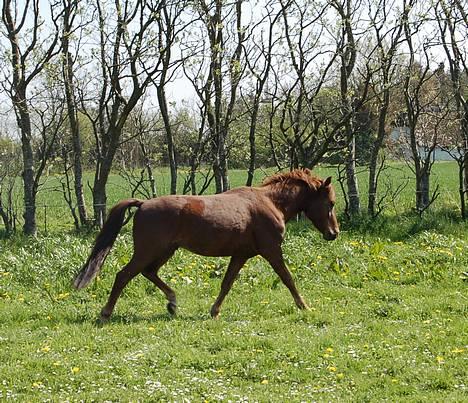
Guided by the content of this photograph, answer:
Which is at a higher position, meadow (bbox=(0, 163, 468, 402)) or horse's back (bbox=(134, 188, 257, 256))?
horse's back (bbox=(134, 188, 257, 256))

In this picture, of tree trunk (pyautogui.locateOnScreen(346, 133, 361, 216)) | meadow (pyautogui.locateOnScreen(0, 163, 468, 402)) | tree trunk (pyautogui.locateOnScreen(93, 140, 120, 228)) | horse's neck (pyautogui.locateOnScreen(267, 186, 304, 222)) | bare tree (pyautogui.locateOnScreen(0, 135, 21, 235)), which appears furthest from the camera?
bare tree (pyautogui.locateOnScreen(0, 135, 21, 235))

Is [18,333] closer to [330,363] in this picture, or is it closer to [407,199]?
[330,363]

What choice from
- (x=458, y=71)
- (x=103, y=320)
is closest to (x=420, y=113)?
(x=458, y=71)

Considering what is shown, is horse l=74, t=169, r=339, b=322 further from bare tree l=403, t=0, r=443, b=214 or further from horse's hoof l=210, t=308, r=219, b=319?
bare tree l=403, t=0, r=443, b=214

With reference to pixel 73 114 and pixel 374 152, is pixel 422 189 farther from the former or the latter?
pixel 73 114

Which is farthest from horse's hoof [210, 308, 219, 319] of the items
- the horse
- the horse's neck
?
the horse's neck

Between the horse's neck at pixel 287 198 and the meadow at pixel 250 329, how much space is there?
1296 millimetres

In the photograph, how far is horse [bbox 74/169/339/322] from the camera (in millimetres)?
8188

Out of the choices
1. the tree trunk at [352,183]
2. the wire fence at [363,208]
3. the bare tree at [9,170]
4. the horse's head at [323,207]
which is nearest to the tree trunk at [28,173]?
the wire fence at [363,208]

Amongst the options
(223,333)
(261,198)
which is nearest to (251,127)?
(261,198)

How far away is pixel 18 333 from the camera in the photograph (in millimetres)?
7664

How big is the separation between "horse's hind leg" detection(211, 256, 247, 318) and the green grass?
0.14m

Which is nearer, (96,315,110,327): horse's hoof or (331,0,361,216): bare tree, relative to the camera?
(96,315,110,327): horse's hoof

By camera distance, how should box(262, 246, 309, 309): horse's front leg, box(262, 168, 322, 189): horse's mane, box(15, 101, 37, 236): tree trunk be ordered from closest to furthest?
box(262, 246, 309, 309): horse's front leg, box(262, 168, 322, 189): horse's mane, box(15, 101, 37, 236): tree trunk
